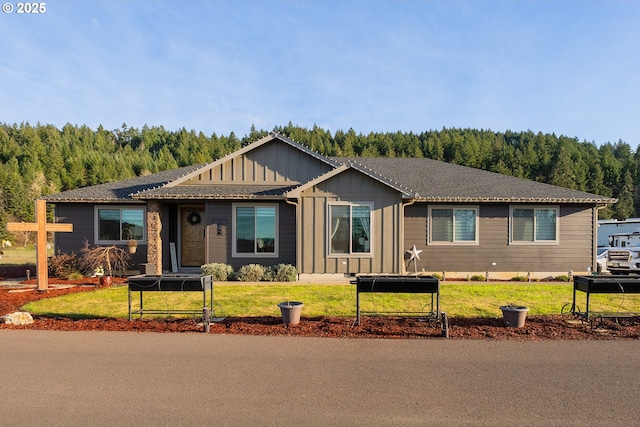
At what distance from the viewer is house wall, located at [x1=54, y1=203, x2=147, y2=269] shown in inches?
586

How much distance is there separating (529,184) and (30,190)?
65.6m

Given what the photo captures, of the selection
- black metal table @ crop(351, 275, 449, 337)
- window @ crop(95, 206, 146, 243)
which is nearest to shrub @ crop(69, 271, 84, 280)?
window @ crop(95, 206, 146, 243)

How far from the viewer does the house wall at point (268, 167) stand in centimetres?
1470

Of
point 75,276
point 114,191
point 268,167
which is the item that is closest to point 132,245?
point 75,276

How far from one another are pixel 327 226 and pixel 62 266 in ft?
32.4

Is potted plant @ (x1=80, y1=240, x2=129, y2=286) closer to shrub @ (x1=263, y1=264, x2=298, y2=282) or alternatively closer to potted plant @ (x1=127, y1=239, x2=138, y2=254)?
potted plant @ (x1=127, y1=239, x2=138, y2=254)

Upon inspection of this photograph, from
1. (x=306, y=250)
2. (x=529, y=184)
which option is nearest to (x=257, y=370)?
(x=306, y=250)

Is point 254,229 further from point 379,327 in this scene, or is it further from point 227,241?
point 379,327

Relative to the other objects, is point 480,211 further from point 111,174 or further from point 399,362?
point 111,174

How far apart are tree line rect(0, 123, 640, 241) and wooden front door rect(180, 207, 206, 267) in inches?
1675

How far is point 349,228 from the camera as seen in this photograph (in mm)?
13406

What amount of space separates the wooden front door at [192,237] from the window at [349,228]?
18.7 ft

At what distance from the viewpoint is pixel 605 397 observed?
4.50 meters

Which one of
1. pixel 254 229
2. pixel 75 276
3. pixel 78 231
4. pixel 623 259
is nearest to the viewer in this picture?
pixel 75 276
